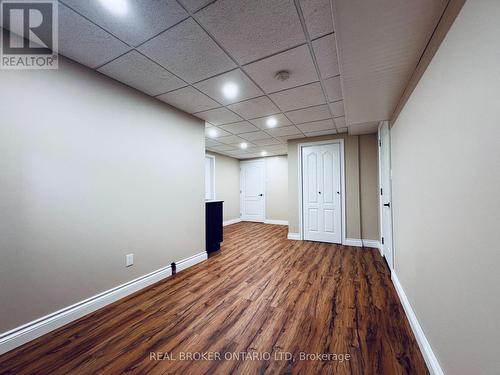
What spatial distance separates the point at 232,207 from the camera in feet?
21.7

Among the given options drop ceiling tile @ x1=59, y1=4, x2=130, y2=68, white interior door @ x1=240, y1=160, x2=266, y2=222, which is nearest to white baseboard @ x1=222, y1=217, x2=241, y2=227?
white interior door @ x1=240, y1=160, x2=266, y2=222

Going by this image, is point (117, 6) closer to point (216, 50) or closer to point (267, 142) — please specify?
point (216, 50)

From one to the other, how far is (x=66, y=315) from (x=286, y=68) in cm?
294

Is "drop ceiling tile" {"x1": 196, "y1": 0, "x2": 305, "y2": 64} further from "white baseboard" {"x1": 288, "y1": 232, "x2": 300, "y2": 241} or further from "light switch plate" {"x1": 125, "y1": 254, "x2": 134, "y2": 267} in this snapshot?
"white baseboard" {"x1": 288, "y1": 232, "x2": 300, "y2": 241}

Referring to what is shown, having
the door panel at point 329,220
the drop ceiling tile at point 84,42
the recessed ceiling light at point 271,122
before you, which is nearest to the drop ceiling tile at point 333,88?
the recessed ceiling light at point 271,122

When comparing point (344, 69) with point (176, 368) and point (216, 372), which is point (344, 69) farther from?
point (176, 368)

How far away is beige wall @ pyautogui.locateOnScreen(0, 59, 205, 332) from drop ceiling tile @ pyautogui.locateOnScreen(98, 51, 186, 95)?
14cm

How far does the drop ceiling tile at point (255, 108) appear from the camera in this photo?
2.56 meters

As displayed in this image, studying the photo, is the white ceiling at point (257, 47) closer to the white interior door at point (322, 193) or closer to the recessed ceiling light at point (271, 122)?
the recessed ceiling light at point (271, 122)

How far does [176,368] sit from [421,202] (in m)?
2.00

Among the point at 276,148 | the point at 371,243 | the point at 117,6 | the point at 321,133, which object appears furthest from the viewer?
the point at 276,148

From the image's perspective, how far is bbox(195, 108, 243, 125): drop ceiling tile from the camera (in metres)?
2.86

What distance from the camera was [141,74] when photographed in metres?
1.98

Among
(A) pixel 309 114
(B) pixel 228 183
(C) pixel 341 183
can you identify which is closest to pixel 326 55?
(A) pixel 309 114
